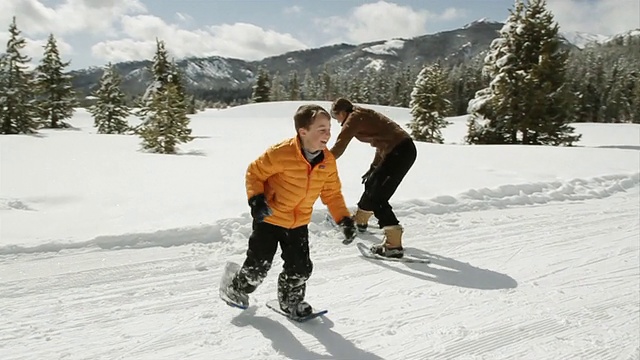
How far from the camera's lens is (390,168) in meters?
5.12

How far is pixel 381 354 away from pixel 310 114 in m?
1.78

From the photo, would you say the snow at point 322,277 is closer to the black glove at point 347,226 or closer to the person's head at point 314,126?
the black glove at point 347,226

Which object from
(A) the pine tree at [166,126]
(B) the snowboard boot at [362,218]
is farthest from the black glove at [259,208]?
(A) the pine tree at [166,126]

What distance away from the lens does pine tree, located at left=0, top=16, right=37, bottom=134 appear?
25.0 m

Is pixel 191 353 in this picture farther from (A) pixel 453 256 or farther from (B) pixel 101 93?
(B) pixel 101 93

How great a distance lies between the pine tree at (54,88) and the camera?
32562 mm

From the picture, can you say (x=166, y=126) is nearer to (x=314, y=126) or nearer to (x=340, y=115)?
(x=340, y=115)

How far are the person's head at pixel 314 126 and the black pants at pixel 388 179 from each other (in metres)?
2.02

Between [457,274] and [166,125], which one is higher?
[166,125]

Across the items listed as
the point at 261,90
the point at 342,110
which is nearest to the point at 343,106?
the point at 342,110

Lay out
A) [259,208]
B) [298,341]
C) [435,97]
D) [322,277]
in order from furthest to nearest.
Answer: [435,97]
[322,277]
[298,341]
[259,208]

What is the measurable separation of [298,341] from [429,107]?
2817cm

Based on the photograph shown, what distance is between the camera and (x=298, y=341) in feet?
10.7

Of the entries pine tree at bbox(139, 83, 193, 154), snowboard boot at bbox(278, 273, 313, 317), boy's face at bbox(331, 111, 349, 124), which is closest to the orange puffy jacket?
snowboard boot at bbox(278, 273, 313, 317)
